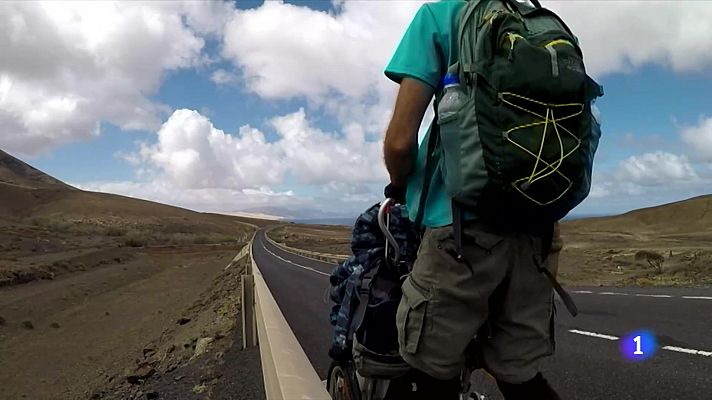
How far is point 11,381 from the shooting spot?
12633 millimetres

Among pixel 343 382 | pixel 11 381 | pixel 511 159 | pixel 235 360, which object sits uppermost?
pixel 511 159

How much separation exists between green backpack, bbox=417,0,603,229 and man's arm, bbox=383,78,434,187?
11cm

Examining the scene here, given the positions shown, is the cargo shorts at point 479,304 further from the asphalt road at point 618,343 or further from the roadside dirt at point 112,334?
the roadside dirt at point 112,334

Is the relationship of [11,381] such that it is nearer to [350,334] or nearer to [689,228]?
[350,334]

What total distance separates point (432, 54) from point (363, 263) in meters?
1.09

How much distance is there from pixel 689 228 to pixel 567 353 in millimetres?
73812

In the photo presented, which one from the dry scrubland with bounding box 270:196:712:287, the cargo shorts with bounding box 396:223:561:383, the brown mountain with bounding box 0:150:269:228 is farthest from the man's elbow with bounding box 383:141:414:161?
the brown mountain with bounding box 0:150:269:228

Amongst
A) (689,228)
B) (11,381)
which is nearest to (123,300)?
(11,381)

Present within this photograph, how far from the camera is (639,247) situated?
1458 inches

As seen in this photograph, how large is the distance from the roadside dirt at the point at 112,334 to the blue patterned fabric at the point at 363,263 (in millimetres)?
3559

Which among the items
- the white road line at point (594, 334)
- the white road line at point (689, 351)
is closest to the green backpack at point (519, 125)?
the white road line at point (689, 351)

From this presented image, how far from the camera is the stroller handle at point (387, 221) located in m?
2.38

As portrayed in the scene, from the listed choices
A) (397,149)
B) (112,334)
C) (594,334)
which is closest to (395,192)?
(397,149)

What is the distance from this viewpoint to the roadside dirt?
871 centimetres
